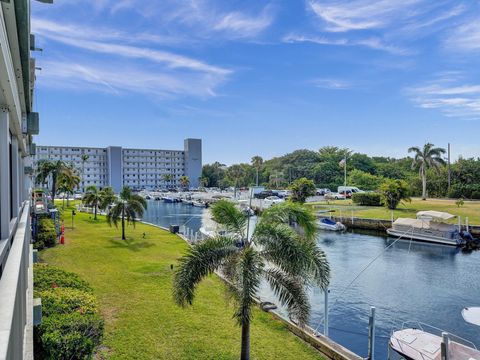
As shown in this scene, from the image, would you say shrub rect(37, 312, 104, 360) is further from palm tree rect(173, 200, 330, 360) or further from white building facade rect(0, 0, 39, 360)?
palm tree rect(173, 200, 330, 360)

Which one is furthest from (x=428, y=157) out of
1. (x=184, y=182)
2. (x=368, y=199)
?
(x=184, y=182)

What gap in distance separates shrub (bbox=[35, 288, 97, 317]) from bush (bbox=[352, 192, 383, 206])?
5006 centimetres

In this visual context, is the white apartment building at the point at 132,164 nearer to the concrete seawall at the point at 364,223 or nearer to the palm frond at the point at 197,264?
the concrete seawall at the point at 364,223

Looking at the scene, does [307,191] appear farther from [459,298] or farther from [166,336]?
[166,336]

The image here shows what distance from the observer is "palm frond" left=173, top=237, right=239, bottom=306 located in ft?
30.3

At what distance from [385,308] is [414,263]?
10686mm

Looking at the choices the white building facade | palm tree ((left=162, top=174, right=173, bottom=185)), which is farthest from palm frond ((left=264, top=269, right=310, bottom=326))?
palm tree ((left=162, top=174, right=173, bottom=185))

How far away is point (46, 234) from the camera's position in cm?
Answer: 2256

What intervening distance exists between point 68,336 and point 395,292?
16.4m

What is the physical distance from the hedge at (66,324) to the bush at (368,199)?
50.3 m

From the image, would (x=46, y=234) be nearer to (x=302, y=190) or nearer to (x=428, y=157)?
(x=302, y=190)

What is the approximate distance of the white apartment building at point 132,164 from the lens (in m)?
114

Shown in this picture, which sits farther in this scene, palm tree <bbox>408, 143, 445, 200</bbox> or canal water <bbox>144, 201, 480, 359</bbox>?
palm tree <bbox>408, 143, 445, 200</bbox>

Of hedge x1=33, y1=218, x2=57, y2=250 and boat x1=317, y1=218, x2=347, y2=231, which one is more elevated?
hedge x1=33, y1=218, x2=57, y2=250
